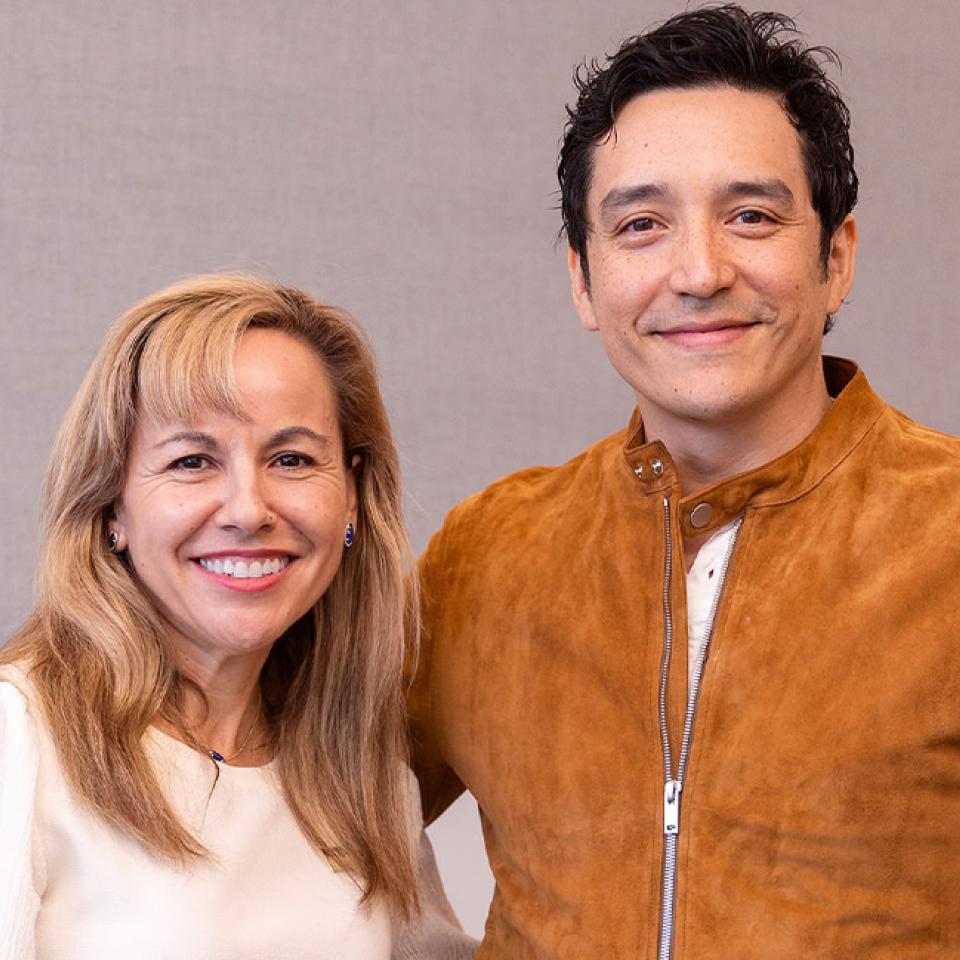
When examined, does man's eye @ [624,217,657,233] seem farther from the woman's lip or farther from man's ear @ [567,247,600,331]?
the woman's lip

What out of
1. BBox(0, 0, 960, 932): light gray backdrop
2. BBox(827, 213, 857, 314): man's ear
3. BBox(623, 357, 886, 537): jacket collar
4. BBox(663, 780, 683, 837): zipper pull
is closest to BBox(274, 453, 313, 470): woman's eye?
BBox(623, 357, 886, 537): jacket collar

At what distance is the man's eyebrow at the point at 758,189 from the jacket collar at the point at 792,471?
0.81 ft

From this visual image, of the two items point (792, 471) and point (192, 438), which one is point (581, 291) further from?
point (192, 438)

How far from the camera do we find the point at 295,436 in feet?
7.07

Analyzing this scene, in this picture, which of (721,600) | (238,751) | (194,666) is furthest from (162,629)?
(721,600)

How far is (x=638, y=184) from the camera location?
2164 millimetres

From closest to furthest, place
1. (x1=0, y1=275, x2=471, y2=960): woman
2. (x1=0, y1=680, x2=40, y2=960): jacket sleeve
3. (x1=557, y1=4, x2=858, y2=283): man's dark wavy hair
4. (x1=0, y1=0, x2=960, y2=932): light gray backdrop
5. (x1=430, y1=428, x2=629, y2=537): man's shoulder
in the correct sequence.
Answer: (x1=0, y1=680, x2=40, y2=960): jacket sleeve → (x1=0, y1=275, x2=471, y2=960): woman → (x1=557, y1=4, x2=858, y2=283): man's dark wavy hair → (x1=430, y1=428, x2=629, y2=537): man's shoulder → (x1=0, y1=0, x2=960, y2=932): light gray backdrop

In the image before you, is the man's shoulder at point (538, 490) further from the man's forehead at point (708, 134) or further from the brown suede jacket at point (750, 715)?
the man's forehead at point (708, 134)

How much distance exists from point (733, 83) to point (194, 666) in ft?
3.33

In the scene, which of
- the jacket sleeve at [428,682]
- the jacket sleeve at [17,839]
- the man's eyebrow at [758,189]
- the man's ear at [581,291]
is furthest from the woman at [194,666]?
→ the man's eyebrow at [758,189]

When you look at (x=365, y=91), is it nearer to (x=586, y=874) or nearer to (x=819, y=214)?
(x=819, y=214)

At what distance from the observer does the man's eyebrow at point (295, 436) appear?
213cm

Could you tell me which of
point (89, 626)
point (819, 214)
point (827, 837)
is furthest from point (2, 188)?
point (827, 837)

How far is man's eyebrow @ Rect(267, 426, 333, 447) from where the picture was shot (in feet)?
7.00
